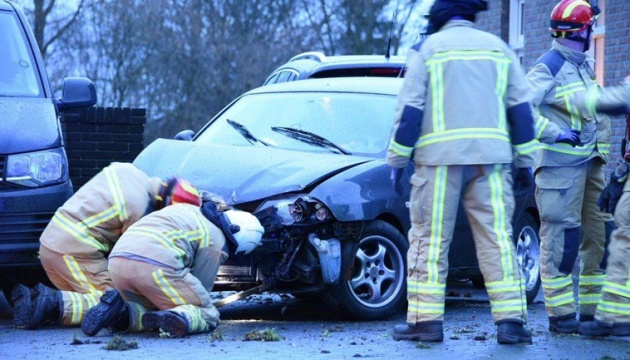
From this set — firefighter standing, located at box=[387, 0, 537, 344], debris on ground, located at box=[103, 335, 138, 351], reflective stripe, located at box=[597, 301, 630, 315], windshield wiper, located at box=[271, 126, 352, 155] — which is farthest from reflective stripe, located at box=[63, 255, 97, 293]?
reflective stripe, located at box=[597, 301, 630, 315]

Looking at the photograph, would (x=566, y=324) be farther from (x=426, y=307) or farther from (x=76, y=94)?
(x=76, y=94)

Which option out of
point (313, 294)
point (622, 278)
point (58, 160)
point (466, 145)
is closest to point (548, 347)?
point (622, 278)

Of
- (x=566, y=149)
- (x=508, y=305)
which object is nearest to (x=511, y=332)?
(x=508, y=305)

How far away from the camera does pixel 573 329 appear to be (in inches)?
299

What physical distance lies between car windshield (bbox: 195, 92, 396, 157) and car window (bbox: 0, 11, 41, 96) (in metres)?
1.38

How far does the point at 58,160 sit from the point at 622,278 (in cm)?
369

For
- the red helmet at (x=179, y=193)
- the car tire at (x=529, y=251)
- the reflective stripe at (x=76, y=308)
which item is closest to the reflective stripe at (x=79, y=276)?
the reflective stripe at (x=76, y=308)

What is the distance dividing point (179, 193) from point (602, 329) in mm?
2675

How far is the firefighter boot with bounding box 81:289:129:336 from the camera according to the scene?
286 inches

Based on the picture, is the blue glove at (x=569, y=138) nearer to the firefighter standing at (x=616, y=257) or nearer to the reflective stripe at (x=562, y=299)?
the firefighter standing at (x=616, y=257)

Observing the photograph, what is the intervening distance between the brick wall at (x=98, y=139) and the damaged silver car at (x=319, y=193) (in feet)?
14.0

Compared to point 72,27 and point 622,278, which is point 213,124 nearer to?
point 622,278

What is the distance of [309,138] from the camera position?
9.18 meters

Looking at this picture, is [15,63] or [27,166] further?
[15,63]
